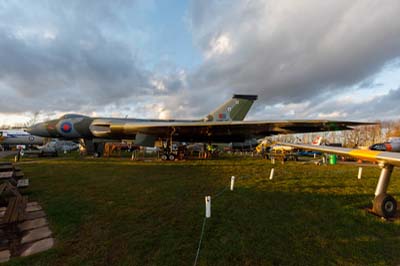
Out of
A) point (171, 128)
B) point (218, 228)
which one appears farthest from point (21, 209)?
point (171, 128)

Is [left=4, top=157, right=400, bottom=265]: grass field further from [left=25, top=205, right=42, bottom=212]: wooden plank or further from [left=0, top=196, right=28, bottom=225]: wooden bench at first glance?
[left=0, top=196, right=28, bottom=225]: wooden bench

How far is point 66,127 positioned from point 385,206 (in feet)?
63.5

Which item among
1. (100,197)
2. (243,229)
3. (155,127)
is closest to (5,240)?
(100,197)

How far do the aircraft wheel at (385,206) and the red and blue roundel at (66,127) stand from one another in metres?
19.0

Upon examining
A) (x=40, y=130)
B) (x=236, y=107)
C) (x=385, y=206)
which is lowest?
(x=385, y=206)

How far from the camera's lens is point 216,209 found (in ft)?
12.5

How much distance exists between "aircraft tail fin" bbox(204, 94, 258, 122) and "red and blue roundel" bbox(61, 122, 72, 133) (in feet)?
43.3

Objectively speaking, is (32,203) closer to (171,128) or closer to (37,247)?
(37,247)

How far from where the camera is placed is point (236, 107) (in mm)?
16031

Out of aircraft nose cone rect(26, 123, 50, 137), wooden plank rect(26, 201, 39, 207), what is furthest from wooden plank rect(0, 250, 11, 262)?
aircraft nose cone rect(26, 123, 50, 137)

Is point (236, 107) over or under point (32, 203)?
over

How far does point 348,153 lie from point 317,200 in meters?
1.68

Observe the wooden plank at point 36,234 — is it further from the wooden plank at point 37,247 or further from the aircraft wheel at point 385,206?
the aircraft wheel at point 385,206

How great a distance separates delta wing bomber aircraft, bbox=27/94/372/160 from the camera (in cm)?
1159
